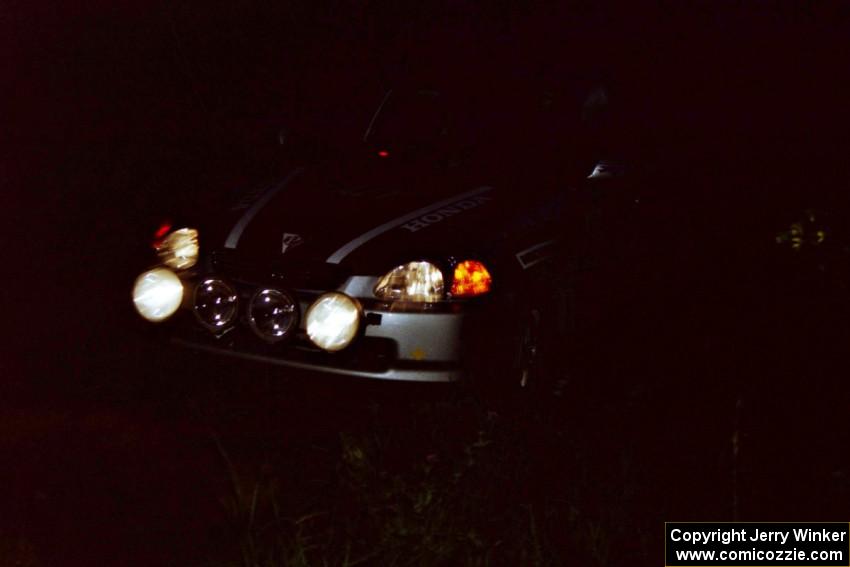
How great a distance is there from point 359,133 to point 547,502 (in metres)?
2.63

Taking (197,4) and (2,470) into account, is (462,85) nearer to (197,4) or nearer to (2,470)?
(2,470)

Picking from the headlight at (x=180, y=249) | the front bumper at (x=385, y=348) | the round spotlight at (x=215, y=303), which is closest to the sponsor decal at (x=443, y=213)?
the front bumper at (x=385, y=348)

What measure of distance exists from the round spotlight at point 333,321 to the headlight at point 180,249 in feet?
2.17

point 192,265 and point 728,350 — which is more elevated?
point 192,265

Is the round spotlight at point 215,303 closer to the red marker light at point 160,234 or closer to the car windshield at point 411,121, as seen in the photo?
the red marker light at point 160,234

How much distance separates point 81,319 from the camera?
5.34 metres

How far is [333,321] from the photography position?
12.2ft

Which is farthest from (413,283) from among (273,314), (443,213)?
(273,314)

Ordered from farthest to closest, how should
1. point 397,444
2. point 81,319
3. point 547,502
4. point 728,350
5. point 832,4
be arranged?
point 832,4 < point 81,319 < point 728,350 < point 397,444 < point 547,502

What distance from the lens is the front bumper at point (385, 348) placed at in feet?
12.3

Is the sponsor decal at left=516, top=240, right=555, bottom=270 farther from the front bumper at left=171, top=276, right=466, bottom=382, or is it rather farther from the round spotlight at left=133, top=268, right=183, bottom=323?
the round spotlight at left=133, top=268, right=183, bottom=323

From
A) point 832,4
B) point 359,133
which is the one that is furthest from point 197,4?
point 832,4

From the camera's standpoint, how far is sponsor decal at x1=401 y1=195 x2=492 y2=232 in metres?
4.02

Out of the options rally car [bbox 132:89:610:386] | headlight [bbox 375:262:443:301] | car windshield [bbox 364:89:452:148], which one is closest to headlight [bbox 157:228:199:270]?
rally car [bbox 132:89:610:386]
